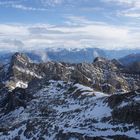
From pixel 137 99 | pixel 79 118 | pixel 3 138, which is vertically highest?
pixel 137 99

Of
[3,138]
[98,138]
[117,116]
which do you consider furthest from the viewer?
[3,138]

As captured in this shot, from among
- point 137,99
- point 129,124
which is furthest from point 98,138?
point 137,99

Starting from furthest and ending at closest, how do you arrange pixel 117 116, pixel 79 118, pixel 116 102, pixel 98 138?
pixel 79 118, pixel 116 102, pixel 117 116, pixel 98 138

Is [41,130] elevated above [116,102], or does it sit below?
below

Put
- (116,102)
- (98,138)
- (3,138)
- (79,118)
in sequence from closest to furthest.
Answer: (98,138)
(116,102)
(79,118)
(3,138)

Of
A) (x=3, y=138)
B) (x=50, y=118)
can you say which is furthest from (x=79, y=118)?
(x=3, y=138)

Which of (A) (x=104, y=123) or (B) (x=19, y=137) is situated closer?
(A) (x=104, y=123)

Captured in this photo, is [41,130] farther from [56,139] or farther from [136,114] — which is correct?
[136,114]

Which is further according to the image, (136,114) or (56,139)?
(56,139)

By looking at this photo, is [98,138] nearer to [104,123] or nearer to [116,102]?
[104,123]
